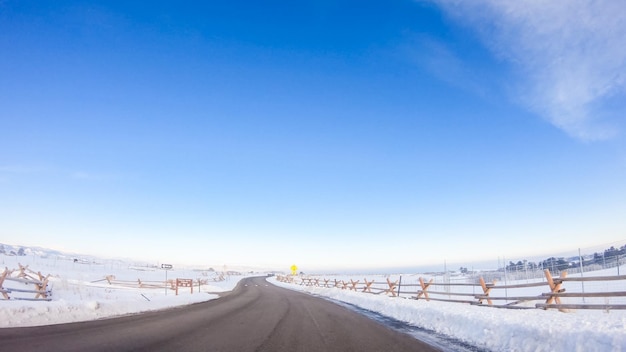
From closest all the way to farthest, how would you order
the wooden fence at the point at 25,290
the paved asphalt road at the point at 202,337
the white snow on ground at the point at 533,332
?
the white snow on ground at the point at 533,332 → the paved asphalt road at the point at 202,337 → the wooden fence at the point at 25,290

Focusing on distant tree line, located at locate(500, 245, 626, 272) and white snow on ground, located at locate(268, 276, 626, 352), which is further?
distant tree line, located at locate(500, 245, 626, 272)

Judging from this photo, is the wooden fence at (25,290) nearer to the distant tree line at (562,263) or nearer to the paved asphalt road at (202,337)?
the paved asphalt road at (202,337)

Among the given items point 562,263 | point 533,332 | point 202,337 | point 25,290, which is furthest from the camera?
point 562,263

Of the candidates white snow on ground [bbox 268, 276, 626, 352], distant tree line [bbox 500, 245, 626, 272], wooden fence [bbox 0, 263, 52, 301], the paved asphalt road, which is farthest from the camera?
distant tree line [bbox 500, 245, 626, 272]

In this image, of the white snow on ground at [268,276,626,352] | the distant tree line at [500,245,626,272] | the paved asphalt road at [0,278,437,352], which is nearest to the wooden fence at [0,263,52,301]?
the paved asphalt road at [0,278,437,352]

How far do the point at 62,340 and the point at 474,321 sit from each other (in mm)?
9722

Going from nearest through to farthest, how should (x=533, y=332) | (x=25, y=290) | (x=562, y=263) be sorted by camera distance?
(x=533, y=332), (x=25, y=290), (x=562, y=263)

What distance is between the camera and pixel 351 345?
323 inches

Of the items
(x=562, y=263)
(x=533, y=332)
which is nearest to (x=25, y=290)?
(x=533, y=332)

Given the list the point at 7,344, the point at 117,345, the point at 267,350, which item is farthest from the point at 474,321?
the point at 7,344

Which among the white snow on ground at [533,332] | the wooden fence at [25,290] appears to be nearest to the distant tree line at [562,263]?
the white snow on ground at [533,332]

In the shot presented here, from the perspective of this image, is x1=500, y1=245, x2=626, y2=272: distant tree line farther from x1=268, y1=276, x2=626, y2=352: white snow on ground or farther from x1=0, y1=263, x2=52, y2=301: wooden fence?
x1=0, y1=263, x2=52, y2=301: wooden fence

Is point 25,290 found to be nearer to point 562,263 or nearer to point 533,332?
point 533,332

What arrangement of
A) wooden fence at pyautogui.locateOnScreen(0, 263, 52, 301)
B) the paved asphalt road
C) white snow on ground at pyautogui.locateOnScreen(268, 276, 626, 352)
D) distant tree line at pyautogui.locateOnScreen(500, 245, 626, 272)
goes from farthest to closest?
distant tree line at pyautogui.locateOnScreen(500, 245, 626, 272)
wooden fence at pyautogui.locateOnScreen(0, 263, 52, 301)
the paved asphalt road
white snow on ground at pyautogui.locateOnScreen(268, 276, 626, 352)
